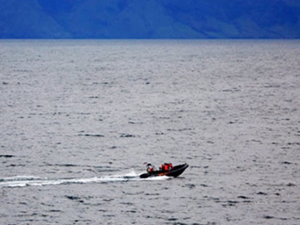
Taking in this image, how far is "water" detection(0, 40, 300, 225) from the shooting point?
45.1 meters

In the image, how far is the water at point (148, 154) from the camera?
4506cm

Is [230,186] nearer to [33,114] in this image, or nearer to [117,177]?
[117,177]

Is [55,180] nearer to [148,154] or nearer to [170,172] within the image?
[170,172]

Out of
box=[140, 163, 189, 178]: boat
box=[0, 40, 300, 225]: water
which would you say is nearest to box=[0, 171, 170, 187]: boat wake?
box=[0, 40, 300, 225]: water

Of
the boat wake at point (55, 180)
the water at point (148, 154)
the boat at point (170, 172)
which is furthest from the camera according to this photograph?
the boat at point (170, 172)

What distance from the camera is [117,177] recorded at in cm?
5284

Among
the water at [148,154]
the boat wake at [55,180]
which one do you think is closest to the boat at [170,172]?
the boat wake at [55,180]

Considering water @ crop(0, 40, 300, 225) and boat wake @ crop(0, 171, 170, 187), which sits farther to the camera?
boat wake @ crop(0, 171, 170, 187)

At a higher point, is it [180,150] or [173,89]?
[173,89]

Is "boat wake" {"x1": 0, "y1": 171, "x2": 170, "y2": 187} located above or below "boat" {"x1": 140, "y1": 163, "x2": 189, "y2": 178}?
below

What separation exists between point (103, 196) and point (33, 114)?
4025 centimetres

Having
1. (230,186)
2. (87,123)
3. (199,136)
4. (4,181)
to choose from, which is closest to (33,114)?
(87,123)

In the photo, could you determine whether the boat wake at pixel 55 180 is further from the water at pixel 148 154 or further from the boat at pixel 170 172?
the boat at pixel 170 172

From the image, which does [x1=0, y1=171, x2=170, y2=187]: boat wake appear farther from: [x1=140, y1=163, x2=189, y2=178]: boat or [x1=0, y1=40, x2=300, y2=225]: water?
[x1=140, y1=163, x2=189, y2=178]: boat
